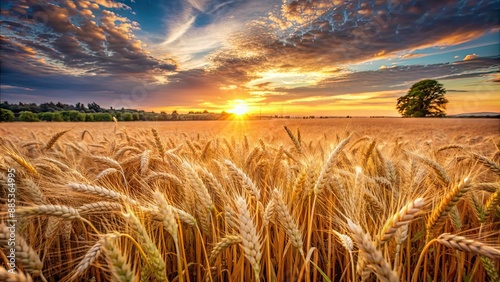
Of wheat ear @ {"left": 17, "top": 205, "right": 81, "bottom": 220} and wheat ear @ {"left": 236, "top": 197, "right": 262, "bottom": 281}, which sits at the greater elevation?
wheat ear @ {"left": 17, "top": 205, "right": 81, "bottom": 220}

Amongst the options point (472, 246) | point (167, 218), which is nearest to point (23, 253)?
point (167, 218)

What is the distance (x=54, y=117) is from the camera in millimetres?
33781

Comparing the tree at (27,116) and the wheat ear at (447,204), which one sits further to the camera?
the tree at (27,116)

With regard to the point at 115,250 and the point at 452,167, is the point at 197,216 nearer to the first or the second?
the point at 115,250

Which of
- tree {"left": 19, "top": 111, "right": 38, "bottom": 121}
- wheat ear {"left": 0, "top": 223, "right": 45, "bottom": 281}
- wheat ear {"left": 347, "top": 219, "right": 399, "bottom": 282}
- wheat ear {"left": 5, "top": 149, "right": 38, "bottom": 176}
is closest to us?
wheat ear {"left": 347, "top": 219, "right": 399, "bottom": 282}

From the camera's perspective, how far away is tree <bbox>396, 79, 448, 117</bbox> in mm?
36875

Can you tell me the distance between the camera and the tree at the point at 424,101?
36.9 metres

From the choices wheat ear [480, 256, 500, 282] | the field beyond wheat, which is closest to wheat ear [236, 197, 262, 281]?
the field beyond wheat

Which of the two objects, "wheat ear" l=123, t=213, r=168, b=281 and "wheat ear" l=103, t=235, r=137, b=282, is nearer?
"wheat ear" l=103, t=235, r=137, b=282

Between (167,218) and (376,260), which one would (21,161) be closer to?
(167,218)

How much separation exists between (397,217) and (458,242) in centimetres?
29

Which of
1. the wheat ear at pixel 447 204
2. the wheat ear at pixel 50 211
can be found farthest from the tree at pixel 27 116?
the wheat ear at pixel 447 204

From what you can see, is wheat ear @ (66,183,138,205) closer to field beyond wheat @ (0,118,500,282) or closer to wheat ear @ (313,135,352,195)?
field beyond wheat @ (0,118,500,282)

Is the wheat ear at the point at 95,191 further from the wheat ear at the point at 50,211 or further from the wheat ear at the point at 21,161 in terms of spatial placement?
the wheat ear at the point at 21,161
